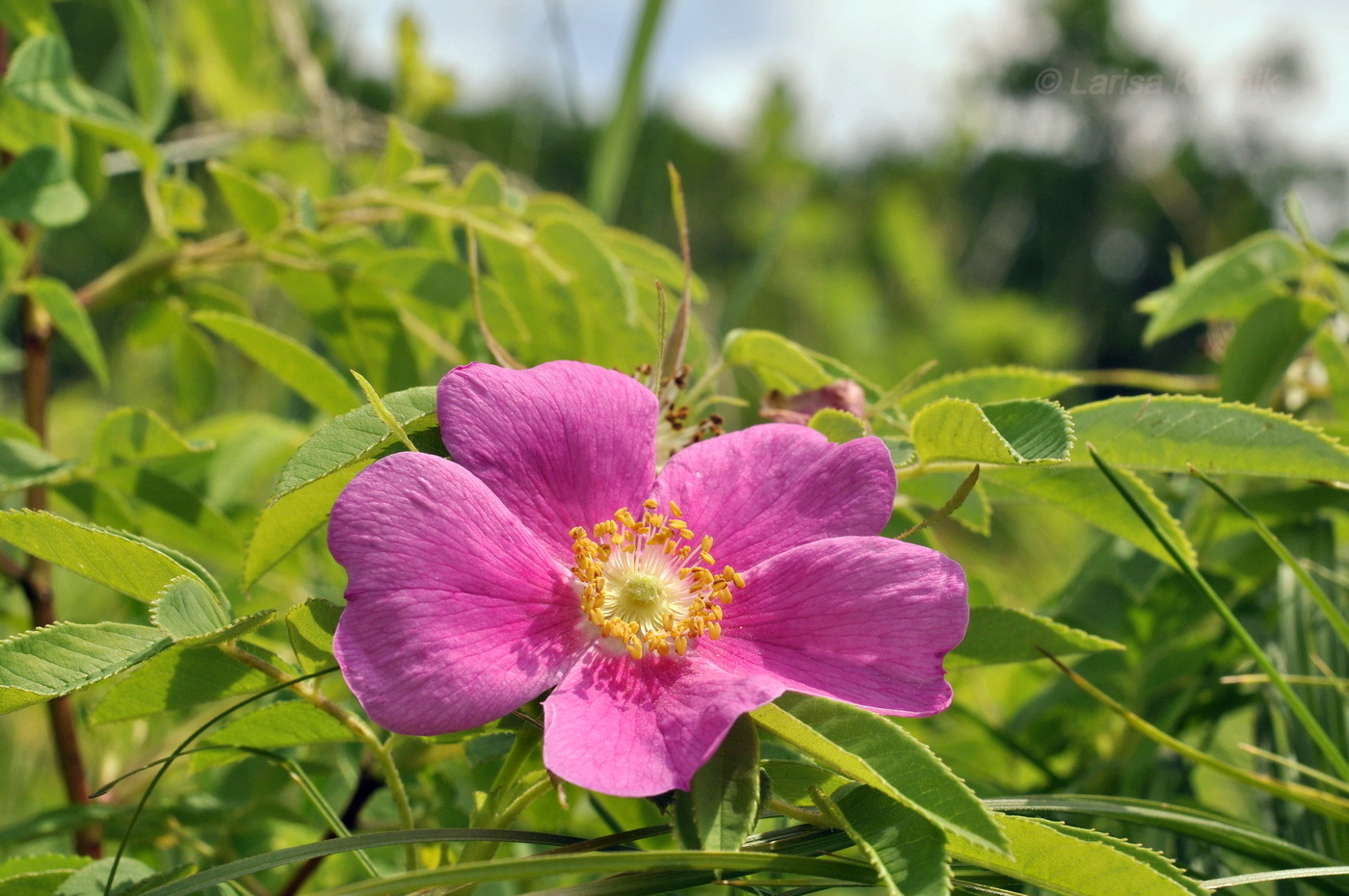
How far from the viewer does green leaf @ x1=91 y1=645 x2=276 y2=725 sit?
393 mm

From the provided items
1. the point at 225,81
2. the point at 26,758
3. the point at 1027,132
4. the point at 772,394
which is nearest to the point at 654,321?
the point at 772,394

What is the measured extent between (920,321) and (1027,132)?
21.2ft

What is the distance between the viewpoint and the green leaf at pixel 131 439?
581mm

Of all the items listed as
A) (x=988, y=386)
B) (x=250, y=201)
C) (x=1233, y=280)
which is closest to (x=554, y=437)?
(x=988, y=386)

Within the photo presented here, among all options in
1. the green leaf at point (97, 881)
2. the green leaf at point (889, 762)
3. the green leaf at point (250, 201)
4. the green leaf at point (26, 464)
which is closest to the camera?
the green leaf at point (889, 762)

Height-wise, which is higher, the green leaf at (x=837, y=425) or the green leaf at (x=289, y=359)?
the green leaf at (x=837, y=425)

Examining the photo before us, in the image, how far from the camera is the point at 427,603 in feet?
1.07

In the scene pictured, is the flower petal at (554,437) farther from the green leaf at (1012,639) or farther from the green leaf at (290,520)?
the green leaf at (1012,639)

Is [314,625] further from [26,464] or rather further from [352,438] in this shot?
[26,464]

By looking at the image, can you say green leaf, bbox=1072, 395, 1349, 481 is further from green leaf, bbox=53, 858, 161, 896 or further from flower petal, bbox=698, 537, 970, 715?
green leaf, bbox=53, 858, 161, 896

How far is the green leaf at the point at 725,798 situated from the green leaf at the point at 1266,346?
44 cm

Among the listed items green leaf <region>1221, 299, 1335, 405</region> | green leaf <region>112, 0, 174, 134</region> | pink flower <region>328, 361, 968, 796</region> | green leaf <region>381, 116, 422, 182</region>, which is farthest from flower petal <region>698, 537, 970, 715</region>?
green leaf <region>112, 0, 174, 134</region>

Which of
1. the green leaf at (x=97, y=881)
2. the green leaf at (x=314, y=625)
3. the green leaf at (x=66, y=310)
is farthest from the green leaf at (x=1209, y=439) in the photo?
the green leaf at (x=66, y=310)

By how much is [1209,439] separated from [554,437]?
0.89 ft
